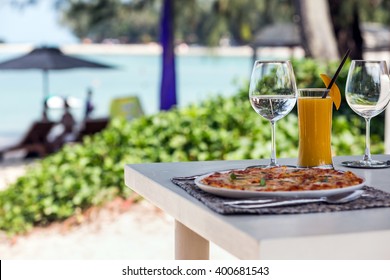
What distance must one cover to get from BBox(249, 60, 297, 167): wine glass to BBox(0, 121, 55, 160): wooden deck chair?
305 inches

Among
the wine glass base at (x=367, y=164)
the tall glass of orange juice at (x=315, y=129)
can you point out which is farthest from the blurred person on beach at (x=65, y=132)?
the tall glass of orange juice at (x=315, y=129)

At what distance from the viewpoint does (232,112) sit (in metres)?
4.62

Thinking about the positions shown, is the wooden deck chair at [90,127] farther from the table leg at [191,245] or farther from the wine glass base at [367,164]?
the wine glass base at [367,164]

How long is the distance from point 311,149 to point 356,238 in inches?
22.1

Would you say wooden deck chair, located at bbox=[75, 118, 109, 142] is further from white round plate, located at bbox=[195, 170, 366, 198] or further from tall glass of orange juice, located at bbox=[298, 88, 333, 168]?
white round plate, located at bbox=[195, 170, 366, 198]

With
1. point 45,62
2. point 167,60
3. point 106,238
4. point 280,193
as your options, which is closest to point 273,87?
point 280,193

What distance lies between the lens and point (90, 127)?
29.6 ft

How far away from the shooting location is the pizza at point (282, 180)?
1.28m

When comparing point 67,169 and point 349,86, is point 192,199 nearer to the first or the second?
point 349,86

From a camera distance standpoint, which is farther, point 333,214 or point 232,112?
point 232,112

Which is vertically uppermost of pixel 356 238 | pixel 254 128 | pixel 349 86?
pixel 349 86

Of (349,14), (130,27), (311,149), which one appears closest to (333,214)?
(311,149)

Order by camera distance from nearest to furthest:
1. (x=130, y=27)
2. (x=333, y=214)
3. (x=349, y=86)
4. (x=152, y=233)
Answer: (x=333, y=214) → (x=349, y=86) → (x=152, y=233) → (x=130, y=27)

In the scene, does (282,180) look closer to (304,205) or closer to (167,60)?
(304,205)
